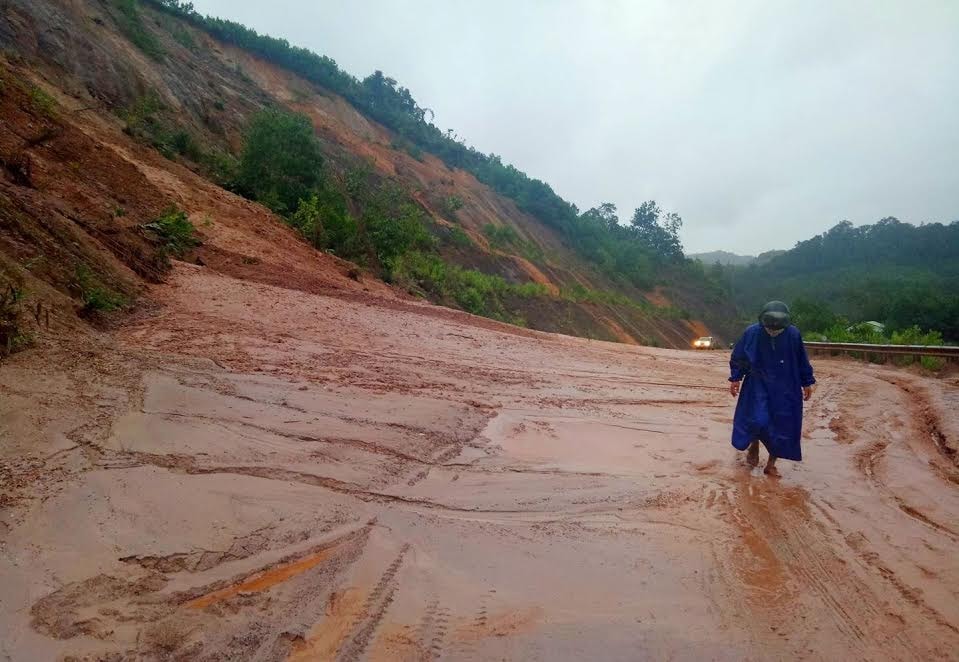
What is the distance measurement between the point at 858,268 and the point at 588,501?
8790 cm

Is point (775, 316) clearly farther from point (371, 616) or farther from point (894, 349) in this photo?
point (894, 349)

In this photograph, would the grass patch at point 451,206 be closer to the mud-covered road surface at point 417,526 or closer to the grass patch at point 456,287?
the grass patch at point 456,287

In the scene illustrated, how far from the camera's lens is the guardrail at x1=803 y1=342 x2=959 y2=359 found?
31.8 ft

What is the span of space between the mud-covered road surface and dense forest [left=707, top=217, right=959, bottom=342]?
32224 millimetres

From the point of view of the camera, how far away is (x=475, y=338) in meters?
10.3

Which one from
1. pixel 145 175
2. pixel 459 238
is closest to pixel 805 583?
pixel 145 175

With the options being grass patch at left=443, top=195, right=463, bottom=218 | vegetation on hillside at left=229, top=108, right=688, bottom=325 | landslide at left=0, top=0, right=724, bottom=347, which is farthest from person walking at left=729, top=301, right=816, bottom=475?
grass patch at left=443, top=195, right=463, bottom=218

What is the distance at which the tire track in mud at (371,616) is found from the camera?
1.99 m

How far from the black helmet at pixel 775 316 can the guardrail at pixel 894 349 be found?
297 inches

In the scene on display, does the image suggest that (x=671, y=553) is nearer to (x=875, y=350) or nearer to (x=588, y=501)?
(x=588, y=501)

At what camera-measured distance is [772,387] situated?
448cm

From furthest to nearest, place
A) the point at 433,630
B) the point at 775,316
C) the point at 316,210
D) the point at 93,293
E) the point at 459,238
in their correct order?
the point at 459,238, the point at 316,210, the point at 93,293, the point at 775,316, the point at 433,630

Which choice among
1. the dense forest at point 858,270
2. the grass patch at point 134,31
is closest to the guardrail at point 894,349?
the dense forest at point 858,270

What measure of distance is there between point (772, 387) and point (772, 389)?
20mm
